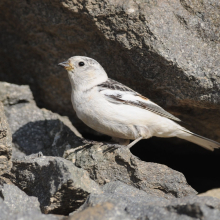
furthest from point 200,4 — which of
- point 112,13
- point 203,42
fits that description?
point 112,13

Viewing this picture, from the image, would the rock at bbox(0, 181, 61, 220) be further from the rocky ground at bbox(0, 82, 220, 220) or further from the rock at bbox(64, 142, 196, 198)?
the rock at bbox(64, 142, 196, 198)

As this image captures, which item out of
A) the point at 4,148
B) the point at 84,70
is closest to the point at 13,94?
the point at 84,70

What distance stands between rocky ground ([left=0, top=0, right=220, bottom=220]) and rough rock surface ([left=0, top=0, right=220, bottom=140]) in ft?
0.05

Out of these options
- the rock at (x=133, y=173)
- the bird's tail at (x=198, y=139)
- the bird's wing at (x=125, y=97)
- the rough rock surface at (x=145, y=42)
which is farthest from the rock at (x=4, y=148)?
the bird's tail at (x=198, y=139)

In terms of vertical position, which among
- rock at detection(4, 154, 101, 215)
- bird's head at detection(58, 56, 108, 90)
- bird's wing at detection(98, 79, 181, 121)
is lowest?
rock at detection(4, 154, 101, 215)

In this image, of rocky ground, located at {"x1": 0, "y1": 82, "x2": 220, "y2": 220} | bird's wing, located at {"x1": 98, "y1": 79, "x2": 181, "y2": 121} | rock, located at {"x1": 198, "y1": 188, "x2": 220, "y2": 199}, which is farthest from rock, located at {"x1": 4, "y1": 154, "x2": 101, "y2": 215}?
rock, located at {"x1": 198, "y1": 188, "x2": 220, "y2": 199}

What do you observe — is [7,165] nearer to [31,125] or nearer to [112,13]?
[31,125]

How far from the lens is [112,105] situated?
500cm

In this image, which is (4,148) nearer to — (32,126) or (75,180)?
(75,180)

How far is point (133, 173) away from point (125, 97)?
3.81 feet

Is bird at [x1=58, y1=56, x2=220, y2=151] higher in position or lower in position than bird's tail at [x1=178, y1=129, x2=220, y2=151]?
higher

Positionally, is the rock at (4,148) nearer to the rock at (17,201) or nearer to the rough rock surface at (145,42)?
the rock at (17,201)

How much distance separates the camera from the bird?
16.3 ft

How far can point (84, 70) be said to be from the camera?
5.39 m
